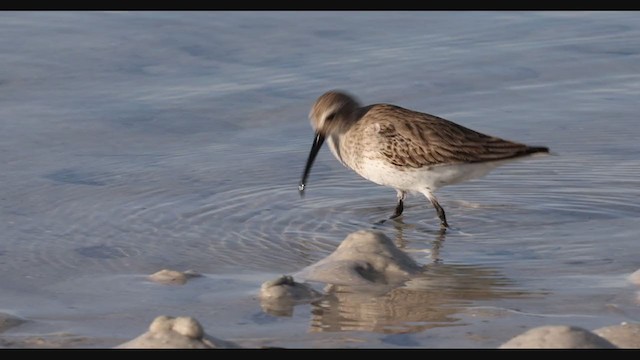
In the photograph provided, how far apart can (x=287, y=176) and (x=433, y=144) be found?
1.24 metres

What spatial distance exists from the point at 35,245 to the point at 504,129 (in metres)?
4.24

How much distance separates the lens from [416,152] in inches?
A: 369

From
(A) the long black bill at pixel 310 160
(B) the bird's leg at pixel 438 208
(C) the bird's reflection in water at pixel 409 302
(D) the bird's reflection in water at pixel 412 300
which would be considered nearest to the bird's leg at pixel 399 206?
(B) the bird's leg at pixel 438 208

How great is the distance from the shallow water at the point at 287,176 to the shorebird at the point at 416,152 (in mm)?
256

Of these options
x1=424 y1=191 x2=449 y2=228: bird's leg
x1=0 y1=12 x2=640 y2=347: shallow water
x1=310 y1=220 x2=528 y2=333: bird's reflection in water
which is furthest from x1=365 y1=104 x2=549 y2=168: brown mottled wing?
x1=310 y1=220 x2=528 y2=333: bird's reflection in water

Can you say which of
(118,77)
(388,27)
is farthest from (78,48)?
(388,27)

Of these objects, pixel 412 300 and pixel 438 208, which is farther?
pixel 438 208

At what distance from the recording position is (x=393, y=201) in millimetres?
9906

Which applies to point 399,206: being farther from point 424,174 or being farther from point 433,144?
point 433,144

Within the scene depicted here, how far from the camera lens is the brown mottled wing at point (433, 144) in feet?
30.4

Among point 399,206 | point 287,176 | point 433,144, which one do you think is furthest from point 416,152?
point 287,176

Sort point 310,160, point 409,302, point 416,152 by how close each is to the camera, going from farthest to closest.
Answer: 1. point 310,160
2. point 416,152
3. point 409,302

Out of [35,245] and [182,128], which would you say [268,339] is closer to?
[35,245]

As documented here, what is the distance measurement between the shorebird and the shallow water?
256 millimetres
